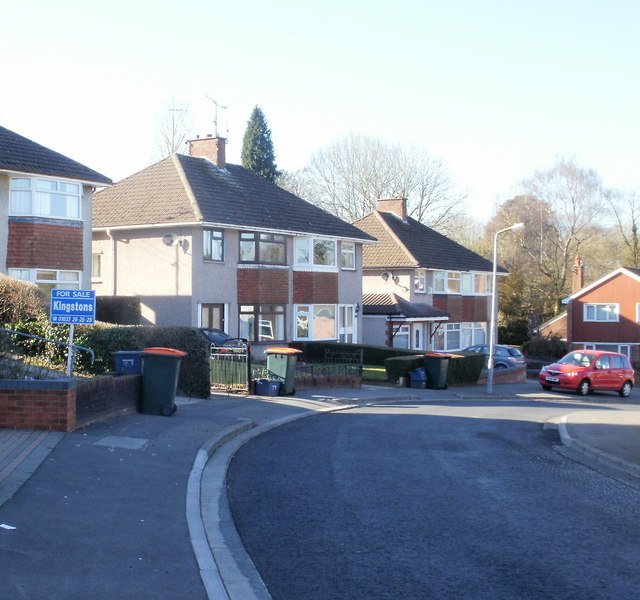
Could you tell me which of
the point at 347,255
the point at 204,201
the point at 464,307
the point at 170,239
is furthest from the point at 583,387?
the point at 170,239

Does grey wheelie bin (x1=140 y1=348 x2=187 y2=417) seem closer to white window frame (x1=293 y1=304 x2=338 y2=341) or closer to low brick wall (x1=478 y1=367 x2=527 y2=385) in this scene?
white window frame (x1=293 y1=304 x2=338 y2=341)

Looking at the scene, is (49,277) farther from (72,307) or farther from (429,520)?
(429,520)

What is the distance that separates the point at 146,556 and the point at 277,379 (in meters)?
15.2

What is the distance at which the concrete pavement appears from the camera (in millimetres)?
6047

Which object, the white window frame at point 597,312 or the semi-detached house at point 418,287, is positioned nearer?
the semi-detached house at point 418,287

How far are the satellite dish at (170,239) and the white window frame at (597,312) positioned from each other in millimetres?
35047

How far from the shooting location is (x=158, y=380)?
14.8m

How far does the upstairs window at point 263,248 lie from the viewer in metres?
30.9

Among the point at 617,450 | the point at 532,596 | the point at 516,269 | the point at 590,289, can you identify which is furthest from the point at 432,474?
the point at 516,269

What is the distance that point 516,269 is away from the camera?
208ft

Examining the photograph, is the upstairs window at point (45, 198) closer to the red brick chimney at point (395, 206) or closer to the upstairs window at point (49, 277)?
the upstairs window at point (49, 277)

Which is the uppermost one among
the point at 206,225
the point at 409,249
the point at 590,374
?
the point at 409,249

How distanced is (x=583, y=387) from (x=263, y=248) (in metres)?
13.5

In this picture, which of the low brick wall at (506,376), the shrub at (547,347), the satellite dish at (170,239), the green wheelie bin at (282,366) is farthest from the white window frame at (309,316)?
the shrub at (547,347)
